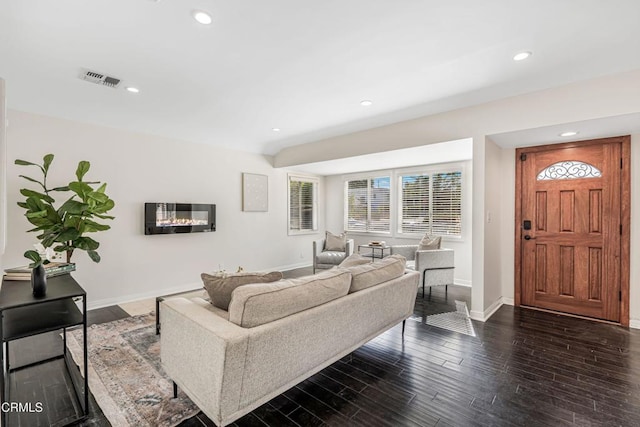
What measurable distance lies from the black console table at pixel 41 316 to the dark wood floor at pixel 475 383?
0.46 m

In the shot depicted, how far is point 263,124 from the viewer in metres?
4.38

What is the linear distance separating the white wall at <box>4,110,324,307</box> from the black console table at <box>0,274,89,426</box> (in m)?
1.81

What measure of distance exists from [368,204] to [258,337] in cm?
548

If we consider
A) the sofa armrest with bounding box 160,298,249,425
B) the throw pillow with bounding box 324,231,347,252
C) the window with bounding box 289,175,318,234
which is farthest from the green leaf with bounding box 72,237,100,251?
the window with bounding box 289,175,318,234

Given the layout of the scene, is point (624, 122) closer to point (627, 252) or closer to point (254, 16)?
point (627, 252)

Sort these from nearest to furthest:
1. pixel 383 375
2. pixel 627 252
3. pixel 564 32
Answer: pixel 564 32
pixel 383 375
pixel 627 252

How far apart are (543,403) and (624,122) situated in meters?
2.84

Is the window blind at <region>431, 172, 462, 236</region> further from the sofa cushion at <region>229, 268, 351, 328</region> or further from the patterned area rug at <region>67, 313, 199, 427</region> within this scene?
the patterned area rug at <region>67, 313, 199, 427</region>

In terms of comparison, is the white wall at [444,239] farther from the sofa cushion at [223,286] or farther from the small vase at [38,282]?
the small vase at [38,282]

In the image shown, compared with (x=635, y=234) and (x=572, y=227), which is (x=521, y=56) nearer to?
(x=572, y=227)

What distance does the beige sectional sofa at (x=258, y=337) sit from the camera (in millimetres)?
1546

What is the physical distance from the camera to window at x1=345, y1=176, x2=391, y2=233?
650 centimetres

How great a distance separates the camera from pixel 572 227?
3.77 meters

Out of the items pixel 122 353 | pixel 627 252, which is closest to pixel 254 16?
pixel 122 353
